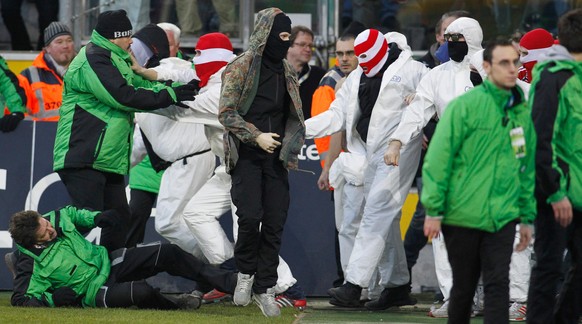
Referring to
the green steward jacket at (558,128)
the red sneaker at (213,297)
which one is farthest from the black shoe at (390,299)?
the green steward jacket at (558,128)

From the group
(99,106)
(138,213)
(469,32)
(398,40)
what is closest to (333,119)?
(398,40)

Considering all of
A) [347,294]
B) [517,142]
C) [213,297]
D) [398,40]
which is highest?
[517,142]

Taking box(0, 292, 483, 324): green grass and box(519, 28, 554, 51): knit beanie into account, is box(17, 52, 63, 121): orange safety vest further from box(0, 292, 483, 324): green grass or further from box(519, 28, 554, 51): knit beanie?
box(519, 28, 554, 51): knit beanie

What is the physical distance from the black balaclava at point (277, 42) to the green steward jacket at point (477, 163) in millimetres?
2500

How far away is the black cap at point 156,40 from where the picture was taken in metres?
10.4

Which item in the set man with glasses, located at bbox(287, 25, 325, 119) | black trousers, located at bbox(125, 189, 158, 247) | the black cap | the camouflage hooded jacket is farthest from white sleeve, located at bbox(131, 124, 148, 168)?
the camouflage hooded jacket

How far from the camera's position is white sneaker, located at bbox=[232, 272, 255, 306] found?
884 cm

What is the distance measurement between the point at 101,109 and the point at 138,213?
1.59 meters

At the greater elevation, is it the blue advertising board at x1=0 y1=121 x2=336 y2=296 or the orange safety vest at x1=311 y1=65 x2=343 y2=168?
the orange safety vest at x1=311 y1=65 x2=343 y2=168

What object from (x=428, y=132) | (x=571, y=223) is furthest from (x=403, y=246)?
(x=571, y=223)

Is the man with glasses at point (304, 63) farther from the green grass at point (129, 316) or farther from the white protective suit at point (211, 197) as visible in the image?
the green grass at point (129, 316)

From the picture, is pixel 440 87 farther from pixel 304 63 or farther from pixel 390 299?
pixel 304 63

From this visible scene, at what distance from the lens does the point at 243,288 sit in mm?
8844

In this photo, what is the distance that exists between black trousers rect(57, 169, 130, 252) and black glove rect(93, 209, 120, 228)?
10.0 inches
